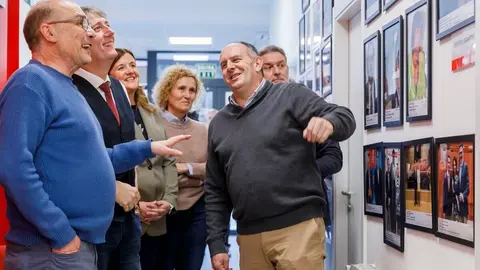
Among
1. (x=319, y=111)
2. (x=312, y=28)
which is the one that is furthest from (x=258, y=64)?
(x=312, y=28)

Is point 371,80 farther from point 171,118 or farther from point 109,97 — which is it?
point 109,97

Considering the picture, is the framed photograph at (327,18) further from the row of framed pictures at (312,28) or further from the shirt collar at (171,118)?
the shirt collar at (171,118)

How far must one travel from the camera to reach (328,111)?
2111 mm

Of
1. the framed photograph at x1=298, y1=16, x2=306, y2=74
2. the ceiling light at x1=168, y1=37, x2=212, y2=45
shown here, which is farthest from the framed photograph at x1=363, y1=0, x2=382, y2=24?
the ceiling light at x1=168, y1=37, x2=212, y2=45

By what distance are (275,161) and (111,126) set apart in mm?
618

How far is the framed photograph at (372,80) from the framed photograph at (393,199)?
0.22 metres

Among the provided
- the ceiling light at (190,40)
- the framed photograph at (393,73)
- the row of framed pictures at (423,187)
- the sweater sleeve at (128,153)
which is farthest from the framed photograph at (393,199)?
the ceiling light at (190,40)

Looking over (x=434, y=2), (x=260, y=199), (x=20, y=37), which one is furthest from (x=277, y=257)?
(x=20, y=37)

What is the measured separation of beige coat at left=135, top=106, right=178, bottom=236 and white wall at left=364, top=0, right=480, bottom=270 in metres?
1.03

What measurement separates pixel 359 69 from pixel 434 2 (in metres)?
1.22

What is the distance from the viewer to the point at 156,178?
108 inches

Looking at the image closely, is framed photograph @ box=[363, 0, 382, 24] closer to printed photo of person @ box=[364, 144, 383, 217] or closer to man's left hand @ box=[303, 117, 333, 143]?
printed photo of person @ box=[364, 144, 383, 217]

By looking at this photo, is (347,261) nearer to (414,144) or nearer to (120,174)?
(414,144)

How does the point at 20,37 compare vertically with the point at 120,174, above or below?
above
